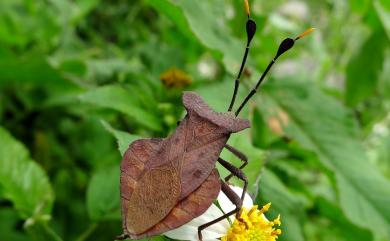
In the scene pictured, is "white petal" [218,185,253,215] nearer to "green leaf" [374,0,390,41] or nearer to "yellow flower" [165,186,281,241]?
"yellow flower" [165,186,281,241]

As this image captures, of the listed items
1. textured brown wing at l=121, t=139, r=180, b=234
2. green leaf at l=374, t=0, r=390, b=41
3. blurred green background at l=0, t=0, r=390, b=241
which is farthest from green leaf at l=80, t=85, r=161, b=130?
green leaf at l=374, t=0, r=390, b=41

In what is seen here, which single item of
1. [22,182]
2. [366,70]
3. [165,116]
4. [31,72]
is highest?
[366,70]

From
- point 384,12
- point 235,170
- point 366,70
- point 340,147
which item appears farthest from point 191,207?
point 366,70

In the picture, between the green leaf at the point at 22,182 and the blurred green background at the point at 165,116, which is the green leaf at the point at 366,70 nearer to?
the blurred green background at the point at 165,116

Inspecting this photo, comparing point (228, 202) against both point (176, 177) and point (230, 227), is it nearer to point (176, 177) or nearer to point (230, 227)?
point (230, 227)

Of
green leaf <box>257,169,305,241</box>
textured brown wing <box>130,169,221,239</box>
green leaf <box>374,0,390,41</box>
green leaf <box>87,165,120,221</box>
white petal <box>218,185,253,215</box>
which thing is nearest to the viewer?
textured brown wing <box>130,169,221,239</box>

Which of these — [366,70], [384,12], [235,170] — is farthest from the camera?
[366,70]

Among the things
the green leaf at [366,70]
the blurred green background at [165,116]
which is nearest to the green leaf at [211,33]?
the blurred green background at [165,116]
